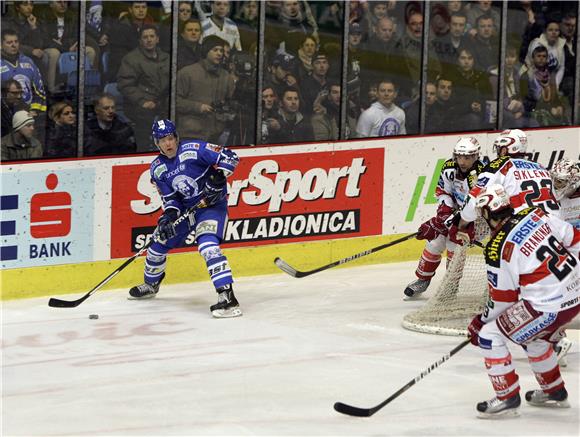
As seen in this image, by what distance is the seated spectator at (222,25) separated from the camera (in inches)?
373

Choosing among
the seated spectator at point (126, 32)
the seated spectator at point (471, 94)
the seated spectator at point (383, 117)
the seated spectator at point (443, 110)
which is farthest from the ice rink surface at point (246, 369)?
the seated spectator at point (471, 94)

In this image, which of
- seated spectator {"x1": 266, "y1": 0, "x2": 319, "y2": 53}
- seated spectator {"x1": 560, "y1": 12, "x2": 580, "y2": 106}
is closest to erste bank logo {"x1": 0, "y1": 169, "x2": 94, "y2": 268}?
seated spectator {"x1": 266, "y1": 0, "x2": 319, "y2": 53}

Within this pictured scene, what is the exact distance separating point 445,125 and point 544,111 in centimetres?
106

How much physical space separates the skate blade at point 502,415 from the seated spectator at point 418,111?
14.0ft

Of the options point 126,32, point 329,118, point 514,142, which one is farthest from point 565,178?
point 126,32

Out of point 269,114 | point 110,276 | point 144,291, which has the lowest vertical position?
→ point 144,291

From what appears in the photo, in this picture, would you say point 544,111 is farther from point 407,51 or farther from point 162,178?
point 162,178

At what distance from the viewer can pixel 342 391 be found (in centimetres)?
695

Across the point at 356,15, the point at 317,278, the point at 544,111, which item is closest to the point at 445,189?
the point at 317,278

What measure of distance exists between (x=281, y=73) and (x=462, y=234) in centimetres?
205

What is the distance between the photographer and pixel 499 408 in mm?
6375

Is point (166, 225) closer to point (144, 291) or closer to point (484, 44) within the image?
point (144, 291)

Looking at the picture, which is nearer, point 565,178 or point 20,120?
point 565,178

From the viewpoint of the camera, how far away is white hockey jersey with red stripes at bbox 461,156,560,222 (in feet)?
25.3
